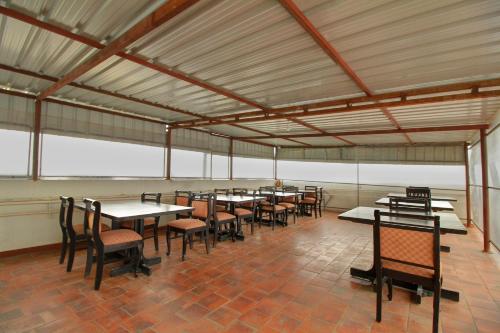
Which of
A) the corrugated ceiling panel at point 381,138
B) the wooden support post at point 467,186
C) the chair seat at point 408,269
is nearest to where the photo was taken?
the chair seat at point 408,269

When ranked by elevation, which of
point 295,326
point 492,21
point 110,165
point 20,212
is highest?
point 492,21

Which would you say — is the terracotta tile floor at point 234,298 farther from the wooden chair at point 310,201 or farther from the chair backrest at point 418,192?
the wooden chair at point 310,201

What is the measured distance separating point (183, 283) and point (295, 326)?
1.39m

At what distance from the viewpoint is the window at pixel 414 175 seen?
7.40 meters

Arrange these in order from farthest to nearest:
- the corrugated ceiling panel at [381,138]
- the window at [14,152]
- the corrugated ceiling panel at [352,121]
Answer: the corrugated ceiling panel at [381,138], the corrugated ceiling panel at [352,121], the window at [14,152]

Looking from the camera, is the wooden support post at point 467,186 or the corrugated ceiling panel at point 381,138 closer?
the wooden support post at point 467,186

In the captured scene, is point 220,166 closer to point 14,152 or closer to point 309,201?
point 309,201

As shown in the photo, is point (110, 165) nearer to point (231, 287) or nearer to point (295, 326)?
point (231, 287)

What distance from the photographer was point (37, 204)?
385 centimetres

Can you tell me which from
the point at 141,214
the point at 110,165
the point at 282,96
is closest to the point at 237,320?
the point at 141,214

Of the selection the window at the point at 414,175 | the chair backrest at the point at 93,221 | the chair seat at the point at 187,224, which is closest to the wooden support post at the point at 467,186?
the window at the point at 414,175

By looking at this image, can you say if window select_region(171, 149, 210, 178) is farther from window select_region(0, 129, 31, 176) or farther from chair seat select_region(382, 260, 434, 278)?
chair seat select_region(382, 260, 434, 278)

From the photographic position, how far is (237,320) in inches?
87.4

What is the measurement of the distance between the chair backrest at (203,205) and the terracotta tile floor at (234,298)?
0.59 m
